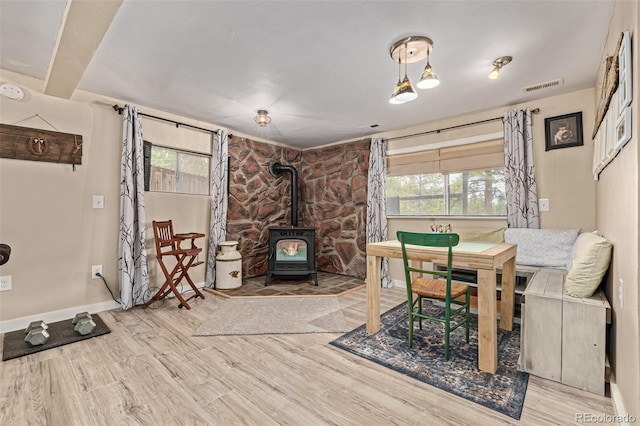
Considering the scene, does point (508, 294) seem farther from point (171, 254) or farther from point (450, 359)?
point (171, 254)

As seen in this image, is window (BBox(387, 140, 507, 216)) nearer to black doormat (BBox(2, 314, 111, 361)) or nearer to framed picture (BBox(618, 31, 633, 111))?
framed picture (BBox(618, 31, 633, 111))

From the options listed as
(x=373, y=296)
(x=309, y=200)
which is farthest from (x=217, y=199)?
(x=373, y=296)

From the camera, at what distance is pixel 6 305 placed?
8.03 feet

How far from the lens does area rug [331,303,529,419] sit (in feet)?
5.31

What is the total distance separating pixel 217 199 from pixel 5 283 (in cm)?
210

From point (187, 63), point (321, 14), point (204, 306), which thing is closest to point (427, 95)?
point (321, 14)

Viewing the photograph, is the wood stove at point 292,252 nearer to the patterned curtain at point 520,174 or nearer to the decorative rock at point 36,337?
the decorative rock at point 36,337

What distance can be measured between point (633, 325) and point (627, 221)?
49 cm

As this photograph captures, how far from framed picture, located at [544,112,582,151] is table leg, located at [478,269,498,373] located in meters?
2.03

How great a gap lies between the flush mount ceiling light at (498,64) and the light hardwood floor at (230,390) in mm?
2240

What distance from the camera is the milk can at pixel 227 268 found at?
375 centimetres

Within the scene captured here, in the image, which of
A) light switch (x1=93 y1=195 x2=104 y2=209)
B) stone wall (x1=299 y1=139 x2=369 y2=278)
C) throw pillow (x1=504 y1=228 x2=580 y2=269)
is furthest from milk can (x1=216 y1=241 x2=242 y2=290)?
throw pillow (x1=504 y1=228 x2=580 y2=269)

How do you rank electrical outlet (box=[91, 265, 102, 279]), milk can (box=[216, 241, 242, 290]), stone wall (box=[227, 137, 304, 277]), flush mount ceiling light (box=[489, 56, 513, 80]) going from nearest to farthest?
1. flush mount ceiling light (box=[489, 56, 513, 80])
2. electrical outlet (box=[91, 265, 102, 279])
3. milk can (box=[216, 241, 242, 290])
4. stone wall (box=[227, 137, 304, 277])

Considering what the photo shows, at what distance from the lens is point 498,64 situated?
7.45ft
